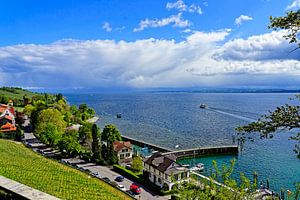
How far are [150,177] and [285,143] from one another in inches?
1537

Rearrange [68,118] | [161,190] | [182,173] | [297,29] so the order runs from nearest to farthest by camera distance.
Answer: [297,29] < [161,190] < [182,173] < [68,118]

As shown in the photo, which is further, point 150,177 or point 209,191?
point 150,177

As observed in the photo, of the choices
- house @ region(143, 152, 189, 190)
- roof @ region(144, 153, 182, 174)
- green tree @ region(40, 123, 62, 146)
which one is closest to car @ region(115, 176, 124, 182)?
house @ region(143, 152, 189, 190)

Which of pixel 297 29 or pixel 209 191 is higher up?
pixel 297 29

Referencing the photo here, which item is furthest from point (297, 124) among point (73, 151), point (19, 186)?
point (73, 151)

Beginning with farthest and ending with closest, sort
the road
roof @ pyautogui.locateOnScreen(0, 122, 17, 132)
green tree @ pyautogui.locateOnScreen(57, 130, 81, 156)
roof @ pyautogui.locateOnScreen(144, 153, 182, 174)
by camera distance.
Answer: roof @ pyautogui.locateOnScreen(0, 122, 17, 132)
green tree @ pyautogui.locateOnScreen(57, 130, 81, 156)
roof @ pyautogui.locateOnScreen(144, 153, 182, 174)
the road

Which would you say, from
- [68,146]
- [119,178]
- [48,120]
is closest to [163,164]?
[119,178]

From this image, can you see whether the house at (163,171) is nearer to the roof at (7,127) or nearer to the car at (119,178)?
the car at (119,178)

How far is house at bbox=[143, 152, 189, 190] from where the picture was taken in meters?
32.5

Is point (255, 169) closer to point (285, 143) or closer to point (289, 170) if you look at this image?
point (289, 170)

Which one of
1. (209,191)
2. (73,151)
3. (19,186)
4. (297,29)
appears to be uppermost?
(297,29)

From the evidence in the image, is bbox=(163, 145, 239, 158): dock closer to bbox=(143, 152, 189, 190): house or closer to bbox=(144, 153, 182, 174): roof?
bbox=(144, 153, 182, 174): roof

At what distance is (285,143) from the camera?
200 feet

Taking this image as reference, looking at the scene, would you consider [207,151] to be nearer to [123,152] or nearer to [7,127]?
[123,152]
